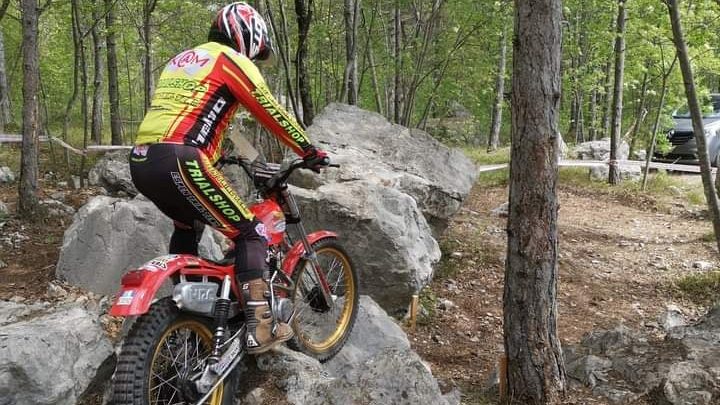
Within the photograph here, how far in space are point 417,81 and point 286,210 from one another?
24.0 feet

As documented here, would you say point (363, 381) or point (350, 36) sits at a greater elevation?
point (350, 36)

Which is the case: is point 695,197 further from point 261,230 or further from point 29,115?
point 29,115

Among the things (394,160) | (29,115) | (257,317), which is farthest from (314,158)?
(29,115)

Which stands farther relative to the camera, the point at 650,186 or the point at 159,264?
the point at 650,186

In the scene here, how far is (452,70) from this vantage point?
11.5 m

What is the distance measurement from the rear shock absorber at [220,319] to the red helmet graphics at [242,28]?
1.38 m

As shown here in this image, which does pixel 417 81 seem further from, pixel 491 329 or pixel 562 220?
pixel 491 329

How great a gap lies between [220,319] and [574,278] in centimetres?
586

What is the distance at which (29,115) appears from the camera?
688 cm

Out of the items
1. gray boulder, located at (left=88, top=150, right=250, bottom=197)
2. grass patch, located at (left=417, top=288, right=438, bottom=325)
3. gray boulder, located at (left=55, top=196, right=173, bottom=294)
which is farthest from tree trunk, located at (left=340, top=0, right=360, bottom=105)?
gray boulder, located at (left=55, top=196, right=173, bottom=294)

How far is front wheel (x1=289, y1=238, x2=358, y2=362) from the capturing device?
406 cm

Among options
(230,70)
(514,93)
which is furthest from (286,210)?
(514,93)

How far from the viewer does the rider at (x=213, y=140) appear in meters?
3.04

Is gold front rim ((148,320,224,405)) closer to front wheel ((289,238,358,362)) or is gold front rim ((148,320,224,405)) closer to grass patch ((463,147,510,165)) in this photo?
front wheel ((289,238,358,362))
